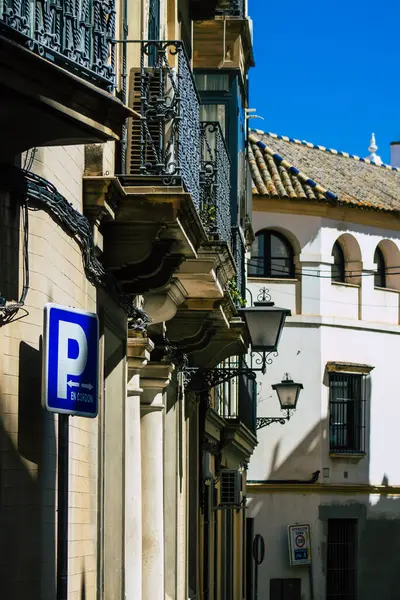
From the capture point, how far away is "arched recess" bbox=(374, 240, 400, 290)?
42656 mm

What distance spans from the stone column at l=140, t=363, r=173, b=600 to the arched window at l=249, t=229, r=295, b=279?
2554 cm

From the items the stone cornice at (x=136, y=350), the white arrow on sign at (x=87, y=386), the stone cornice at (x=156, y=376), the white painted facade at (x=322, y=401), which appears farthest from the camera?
the white painted facade at (x=322, y=401)

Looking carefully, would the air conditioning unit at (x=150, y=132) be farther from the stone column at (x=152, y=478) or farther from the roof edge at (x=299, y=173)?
the roof edge at (x=299, y=173)

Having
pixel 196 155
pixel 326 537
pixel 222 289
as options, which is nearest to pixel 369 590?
pixel 326 537

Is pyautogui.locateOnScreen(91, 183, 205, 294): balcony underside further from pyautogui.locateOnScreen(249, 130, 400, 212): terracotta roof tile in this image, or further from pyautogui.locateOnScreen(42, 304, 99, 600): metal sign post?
pyautogui.locateOnScreen(249, 130, 400, 212): terracotta roof tile

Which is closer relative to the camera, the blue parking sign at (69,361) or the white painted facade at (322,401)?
the blue parking sign at (69,361)

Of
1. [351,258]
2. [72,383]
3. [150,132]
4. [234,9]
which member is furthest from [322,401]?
[72,383]

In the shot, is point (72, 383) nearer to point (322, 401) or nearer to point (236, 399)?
point (236, 399)

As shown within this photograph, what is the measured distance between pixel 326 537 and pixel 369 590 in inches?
86.6

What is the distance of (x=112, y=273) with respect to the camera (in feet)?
37.3

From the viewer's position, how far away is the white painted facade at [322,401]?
39500 mm

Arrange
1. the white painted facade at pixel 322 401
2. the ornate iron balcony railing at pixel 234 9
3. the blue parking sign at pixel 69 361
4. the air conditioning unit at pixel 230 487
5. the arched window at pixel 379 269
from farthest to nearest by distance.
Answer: the arched window at pixel 379 269 → the white painted facade at pixel 322 401 → the air conditioning unit at pixel 230 487 → the ornate iron balcony railing at pixel 234 9 → the blue parking sign at pixel 69 361

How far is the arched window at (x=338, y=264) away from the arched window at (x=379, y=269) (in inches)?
46.3

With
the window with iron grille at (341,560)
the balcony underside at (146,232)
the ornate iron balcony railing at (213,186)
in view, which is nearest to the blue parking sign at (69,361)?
the balcony underside at (146,232)
